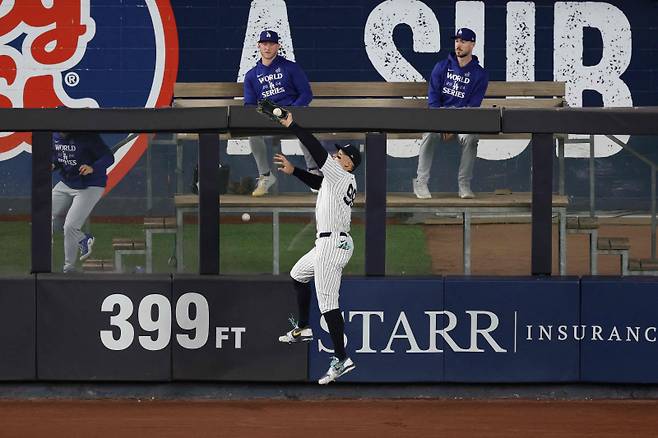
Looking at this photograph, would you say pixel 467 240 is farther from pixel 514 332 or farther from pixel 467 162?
pixel 514 332

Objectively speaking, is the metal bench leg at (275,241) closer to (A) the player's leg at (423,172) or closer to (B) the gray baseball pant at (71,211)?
(A) the player's leg at (423,172)

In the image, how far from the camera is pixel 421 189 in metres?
9.98

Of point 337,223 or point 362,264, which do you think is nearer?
point 337,223

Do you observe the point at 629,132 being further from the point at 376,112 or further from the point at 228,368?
the point at 228,368

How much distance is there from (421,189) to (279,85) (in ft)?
7.59

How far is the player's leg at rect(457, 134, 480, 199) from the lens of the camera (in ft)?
32.6

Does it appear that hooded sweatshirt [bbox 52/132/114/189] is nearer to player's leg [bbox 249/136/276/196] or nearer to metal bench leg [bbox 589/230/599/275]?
player's leg [bbox 249/136/276/196]

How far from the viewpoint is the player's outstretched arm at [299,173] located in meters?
8.99

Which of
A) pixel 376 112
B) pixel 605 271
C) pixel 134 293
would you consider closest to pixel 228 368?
pixel 134 293

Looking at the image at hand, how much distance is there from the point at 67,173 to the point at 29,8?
29.4ft

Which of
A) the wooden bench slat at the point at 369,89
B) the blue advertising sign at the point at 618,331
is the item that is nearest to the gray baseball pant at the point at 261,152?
the blue advertising sign at the point at 618,331

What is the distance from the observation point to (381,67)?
18219mm

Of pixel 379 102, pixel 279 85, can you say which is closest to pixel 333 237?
pixel 279 85

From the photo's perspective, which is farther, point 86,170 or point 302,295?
point 86,170
